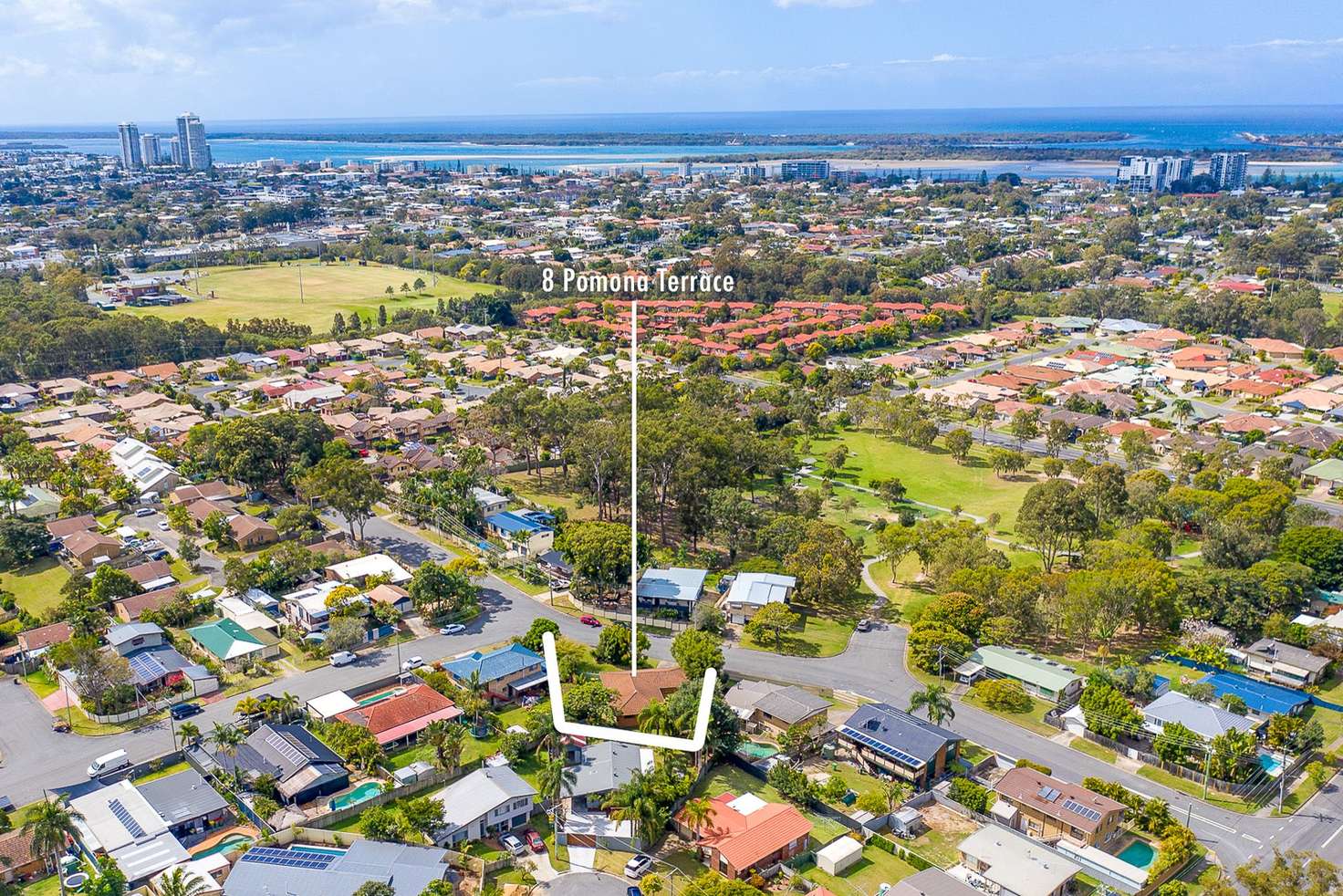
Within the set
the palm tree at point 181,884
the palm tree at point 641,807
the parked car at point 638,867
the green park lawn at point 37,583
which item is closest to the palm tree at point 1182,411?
the palm tree at point 641,807

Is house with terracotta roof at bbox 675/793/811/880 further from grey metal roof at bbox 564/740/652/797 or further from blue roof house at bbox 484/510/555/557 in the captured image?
blue roof house at bbox 484/510/555/557

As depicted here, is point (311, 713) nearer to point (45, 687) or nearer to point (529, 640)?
point (529, 640)

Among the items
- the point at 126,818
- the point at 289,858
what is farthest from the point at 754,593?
the point at 126,818

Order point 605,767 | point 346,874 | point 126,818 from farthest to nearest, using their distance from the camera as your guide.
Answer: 1. point 605,767
2. point 126,818
3. point 346,874

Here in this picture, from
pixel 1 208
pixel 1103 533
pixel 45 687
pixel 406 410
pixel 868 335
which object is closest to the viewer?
pixel 45 687

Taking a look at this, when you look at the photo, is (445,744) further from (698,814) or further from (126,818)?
(126,818)

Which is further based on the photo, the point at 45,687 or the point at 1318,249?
the point at 1318,249

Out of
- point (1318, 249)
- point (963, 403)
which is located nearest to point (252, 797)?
point (963, 403)

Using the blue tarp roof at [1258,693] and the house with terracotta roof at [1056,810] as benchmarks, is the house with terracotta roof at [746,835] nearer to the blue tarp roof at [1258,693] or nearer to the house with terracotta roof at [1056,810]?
the house with terracotta roof at [1056,810]
